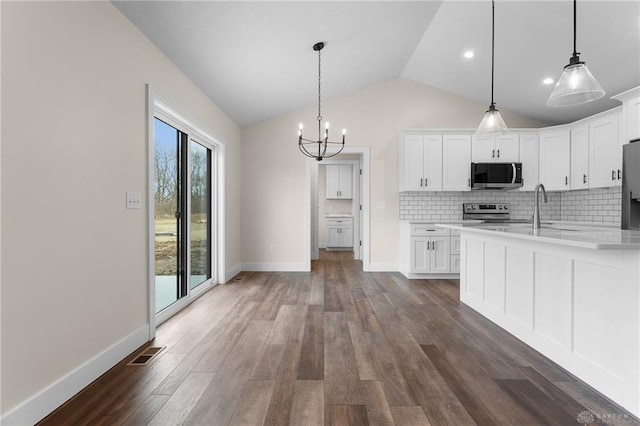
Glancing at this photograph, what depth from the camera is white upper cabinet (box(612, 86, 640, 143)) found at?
334cm

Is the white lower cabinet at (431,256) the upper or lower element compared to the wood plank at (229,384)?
upper

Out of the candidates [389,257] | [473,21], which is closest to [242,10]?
[473,21]

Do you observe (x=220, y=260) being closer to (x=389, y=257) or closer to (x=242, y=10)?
(x=389, y=257)

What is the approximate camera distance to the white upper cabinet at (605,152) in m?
3.99

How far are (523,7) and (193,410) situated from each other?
440 centimetres

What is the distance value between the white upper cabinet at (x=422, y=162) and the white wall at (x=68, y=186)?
12.3ft

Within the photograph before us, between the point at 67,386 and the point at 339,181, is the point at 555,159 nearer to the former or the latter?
the point at 339,181

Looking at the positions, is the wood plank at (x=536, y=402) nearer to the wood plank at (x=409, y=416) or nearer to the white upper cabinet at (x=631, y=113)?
the wood plank at (x=409, y=416)

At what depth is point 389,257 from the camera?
5469 mm

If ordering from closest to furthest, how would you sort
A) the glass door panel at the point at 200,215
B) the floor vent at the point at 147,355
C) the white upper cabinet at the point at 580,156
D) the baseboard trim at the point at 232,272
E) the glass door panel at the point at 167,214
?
1. the floor vent at the point at 147,355
2. the glass door panel at the point at 167,214
3. the glass door panel at the point at 200,215
4. the white upper cabinet at the point at 580,156
5. the baseboard trim at the point at 232,272

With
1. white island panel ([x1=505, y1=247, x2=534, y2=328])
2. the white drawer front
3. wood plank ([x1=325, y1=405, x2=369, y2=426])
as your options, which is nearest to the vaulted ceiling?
the white drawer front

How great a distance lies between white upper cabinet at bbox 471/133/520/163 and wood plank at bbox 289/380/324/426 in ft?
14.6

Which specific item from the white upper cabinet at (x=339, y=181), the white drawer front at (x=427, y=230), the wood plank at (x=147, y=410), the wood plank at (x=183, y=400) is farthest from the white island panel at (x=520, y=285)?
the white upper cabinet at (x=339, y=181)

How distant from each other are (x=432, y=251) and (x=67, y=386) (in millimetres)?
4496
